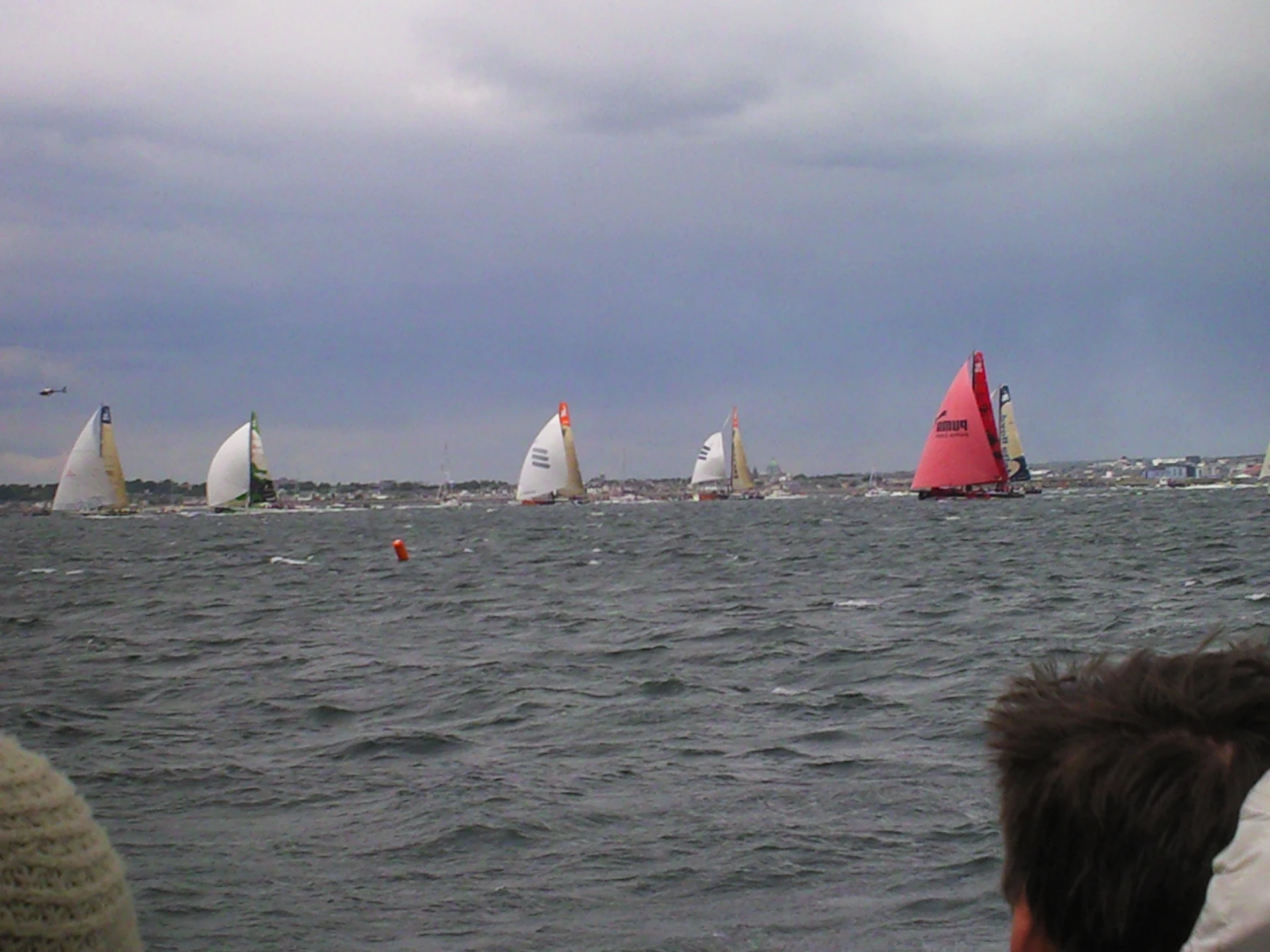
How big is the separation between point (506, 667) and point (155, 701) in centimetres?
371

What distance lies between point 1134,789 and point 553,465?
4257 inches

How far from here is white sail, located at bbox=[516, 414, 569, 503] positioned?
354ft

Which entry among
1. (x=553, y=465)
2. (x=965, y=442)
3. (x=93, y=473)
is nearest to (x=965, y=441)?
(x=965, y=442)

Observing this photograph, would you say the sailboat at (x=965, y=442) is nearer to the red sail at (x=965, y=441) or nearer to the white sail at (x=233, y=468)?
the red sail at (x=965, y=441)

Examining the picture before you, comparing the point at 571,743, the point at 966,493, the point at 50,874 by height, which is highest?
the point at 50,874

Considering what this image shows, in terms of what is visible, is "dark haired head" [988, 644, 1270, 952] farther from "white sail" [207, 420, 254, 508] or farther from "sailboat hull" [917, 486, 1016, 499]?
"white sail" [207, 420, 254, 508]

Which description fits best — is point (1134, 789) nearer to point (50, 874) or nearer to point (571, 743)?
point (50, 874)

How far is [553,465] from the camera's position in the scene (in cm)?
10925

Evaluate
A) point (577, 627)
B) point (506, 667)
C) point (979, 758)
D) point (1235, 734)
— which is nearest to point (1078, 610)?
point (577, 627)

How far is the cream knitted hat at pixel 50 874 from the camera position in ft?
4.17

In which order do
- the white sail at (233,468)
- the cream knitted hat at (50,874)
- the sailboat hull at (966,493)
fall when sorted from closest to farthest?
the cream knitted hat at (50,874)
the sailboat hull at (966,493)
the white sail at (233,468)

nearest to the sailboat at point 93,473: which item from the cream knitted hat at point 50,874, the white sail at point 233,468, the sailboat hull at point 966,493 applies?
the white sail at point 233,468

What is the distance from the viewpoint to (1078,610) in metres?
19.8

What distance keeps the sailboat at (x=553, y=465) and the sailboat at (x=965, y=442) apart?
115ft
